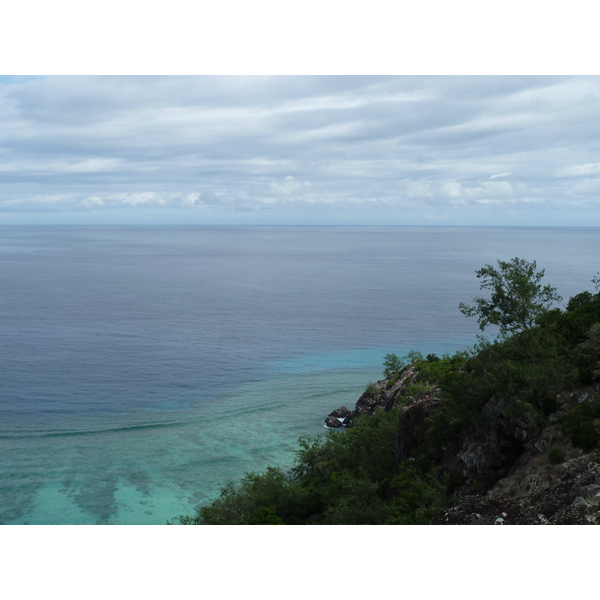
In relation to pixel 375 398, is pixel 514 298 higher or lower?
higher

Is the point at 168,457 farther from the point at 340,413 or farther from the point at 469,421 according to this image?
the point at 469,421

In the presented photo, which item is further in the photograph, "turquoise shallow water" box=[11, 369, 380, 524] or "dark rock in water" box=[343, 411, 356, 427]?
"dark rock in water" box=[343, 411, 356, 427]

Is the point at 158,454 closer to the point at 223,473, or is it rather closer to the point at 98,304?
the point at 223,473

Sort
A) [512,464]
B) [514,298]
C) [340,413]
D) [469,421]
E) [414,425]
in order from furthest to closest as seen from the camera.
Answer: [340,413], [514,298], [414,425], [469,421], [512,464]

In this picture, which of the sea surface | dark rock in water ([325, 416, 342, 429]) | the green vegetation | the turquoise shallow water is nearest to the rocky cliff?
the green vegetation

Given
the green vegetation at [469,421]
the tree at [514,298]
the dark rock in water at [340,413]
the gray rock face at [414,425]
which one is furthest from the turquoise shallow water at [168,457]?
the tree at [514,298]

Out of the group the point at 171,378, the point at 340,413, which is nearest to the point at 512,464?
the point at 340,413

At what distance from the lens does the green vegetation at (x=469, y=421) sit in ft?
84.3

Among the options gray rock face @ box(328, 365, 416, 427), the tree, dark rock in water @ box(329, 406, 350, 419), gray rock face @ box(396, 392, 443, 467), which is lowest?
dark rock in water @ box(329, 406, 350, 419)

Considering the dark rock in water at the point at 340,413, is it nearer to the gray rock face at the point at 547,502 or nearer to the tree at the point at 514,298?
the tree at the point at 514,298

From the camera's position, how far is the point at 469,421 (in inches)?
1153

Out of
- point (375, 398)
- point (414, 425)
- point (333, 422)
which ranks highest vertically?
point (414, 425)

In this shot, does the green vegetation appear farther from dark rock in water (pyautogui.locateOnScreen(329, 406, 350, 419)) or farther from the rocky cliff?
dark rock in water (pyautogui.locateOnScreen(329, 406, 350, 419))

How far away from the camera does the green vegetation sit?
84.3ft
